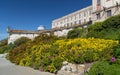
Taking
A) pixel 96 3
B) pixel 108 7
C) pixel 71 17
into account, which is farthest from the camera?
pixel 71 17

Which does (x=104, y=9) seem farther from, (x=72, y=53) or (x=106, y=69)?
(x=106, y=69)

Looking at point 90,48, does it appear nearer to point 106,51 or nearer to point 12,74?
point 106,51

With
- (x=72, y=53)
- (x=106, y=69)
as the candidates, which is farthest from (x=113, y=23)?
(x=106, y=69)

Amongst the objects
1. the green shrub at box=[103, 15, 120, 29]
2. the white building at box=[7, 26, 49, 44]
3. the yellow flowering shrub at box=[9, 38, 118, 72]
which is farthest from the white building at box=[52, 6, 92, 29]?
the yellow flowering shrub at box=[9, 38, 118, 72]

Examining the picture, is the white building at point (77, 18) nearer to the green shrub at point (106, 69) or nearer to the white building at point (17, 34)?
the white building at point (17, 34)

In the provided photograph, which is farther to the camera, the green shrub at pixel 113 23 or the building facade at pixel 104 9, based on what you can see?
the building facade at pixel 104 9

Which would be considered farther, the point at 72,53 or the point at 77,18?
the point at 77,18

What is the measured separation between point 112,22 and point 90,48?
49.2ft

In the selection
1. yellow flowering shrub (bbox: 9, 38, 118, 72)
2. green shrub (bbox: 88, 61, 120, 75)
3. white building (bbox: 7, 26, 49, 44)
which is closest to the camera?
green shrub (bbox: 88, 61, 120, 75)

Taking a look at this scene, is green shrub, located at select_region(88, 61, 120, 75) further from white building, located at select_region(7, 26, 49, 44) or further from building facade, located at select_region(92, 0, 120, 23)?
white building, located at select_region(7, 26, 49, 44)

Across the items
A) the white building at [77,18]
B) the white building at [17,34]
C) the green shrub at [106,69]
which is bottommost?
the green shrub at [106,69]

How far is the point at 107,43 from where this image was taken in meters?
14.7

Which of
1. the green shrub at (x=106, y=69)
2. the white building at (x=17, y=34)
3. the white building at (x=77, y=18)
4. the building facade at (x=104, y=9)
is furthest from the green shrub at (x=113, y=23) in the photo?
the white building at (x=77, y=18)

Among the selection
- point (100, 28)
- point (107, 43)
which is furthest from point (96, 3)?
point (107, 43)
